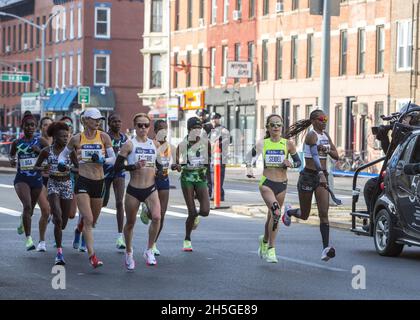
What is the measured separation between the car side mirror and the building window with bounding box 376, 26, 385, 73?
1410 inches

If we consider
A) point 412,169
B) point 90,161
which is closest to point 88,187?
point 90,161

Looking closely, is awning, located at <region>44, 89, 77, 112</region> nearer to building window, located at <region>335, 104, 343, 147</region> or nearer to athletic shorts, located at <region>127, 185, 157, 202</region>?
building window, located at <region>335, 104, 343, 147</region>

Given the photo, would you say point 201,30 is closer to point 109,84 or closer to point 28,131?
point 109,84

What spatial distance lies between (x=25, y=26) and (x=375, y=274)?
8750cm

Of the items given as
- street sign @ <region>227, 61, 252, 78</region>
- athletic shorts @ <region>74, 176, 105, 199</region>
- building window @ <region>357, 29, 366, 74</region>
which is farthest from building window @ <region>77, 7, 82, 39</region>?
athletic shorts @ <region>74, 176, 105, 199</region>

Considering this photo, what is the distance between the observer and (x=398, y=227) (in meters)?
18.3

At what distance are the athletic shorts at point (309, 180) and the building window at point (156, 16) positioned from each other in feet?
201

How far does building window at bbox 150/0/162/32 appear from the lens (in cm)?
7900

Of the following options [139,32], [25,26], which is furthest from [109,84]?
[25,26]

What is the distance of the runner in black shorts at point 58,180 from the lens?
1784 centimetres

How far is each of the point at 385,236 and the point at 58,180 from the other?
4469 mm

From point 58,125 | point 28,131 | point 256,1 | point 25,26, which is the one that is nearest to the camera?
point 58,125

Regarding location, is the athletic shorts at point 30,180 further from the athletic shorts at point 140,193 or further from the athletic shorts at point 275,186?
the athletic shorts at point 275,186

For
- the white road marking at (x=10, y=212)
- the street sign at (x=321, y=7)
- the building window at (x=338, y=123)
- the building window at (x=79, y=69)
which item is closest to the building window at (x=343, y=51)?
the building window at (x=338, y=123)
